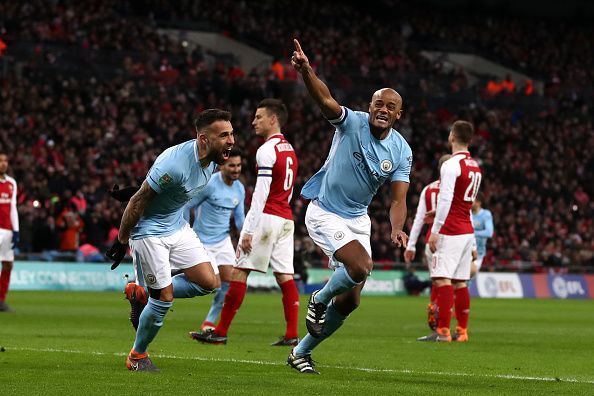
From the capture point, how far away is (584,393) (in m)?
9.07

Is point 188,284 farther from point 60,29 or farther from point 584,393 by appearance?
point 60,29

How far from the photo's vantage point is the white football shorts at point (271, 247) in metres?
13.8

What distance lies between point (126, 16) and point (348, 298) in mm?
35963

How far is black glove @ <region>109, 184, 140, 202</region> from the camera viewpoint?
10125mm

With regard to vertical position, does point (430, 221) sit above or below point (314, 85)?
below

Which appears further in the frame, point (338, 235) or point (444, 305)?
point (444, 305)

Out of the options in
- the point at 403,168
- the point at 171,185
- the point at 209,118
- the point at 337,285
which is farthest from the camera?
the point at 403,168

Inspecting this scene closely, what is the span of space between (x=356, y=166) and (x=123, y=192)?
2.01 meters

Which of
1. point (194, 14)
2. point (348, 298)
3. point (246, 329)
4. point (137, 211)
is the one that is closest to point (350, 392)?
point (348, 298)

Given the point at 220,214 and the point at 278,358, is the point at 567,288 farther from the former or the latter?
the point at 278,358

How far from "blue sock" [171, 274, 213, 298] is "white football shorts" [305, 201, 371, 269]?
1.45 metres

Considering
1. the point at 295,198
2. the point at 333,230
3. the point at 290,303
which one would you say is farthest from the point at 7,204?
the point at 295,198

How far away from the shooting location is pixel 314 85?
9.30 metres

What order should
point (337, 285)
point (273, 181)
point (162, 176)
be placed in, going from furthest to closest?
point (273, 181), point (337, 285), point (162, 176)
